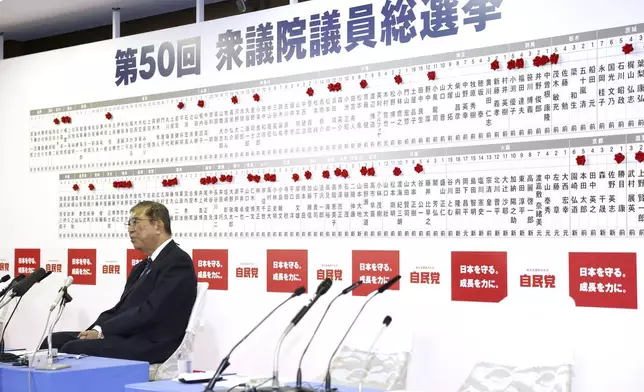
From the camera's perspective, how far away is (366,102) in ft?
15.0

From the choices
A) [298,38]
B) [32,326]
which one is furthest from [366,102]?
[32,326]

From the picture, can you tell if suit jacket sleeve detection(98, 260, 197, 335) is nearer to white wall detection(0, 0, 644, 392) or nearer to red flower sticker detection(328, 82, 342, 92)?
white wall detection(0, 0, 644, 392)

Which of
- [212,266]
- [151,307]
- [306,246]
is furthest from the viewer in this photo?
[212,266]

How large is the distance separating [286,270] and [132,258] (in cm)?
120

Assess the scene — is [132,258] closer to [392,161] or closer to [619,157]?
[392,161]

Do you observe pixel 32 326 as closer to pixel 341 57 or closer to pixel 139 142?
pixel 139 142

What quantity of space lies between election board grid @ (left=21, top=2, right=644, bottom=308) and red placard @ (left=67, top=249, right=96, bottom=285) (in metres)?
0.02

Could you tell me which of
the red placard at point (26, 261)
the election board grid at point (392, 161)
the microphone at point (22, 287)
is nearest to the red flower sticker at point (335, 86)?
the election board grid at point (392, 161)

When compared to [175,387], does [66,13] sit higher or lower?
higher

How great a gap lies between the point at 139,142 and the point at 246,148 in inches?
33.9

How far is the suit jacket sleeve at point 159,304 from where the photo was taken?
4.43 m

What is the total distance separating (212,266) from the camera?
5.14 meters

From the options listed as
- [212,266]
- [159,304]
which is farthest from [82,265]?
[159,304]

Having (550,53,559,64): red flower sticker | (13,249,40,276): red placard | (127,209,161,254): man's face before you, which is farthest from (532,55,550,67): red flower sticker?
(13,249,40,276): red placard
